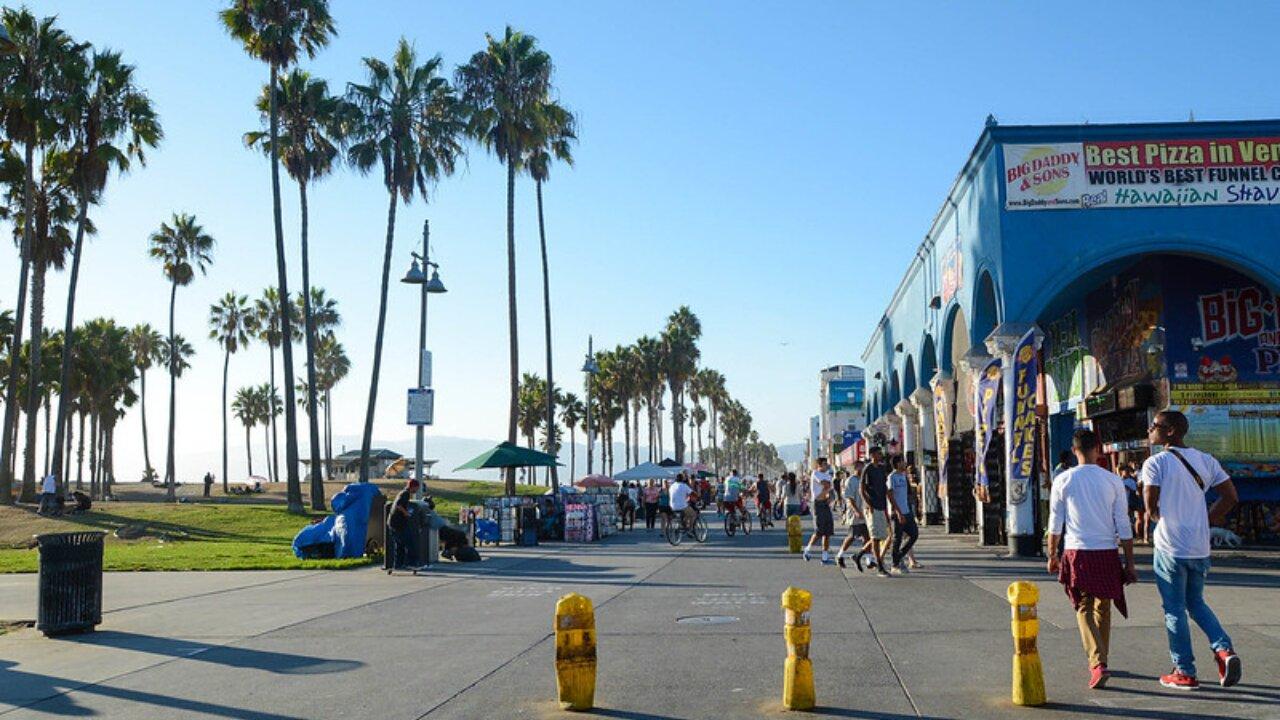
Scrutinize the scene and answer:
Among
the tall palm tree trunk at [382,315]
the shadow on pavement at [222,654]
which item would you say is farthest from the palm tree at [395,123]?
the shadow on pavement at [222,654]

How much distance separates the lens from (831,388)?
78.4 m

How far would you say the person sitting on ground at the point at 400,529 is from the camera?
17938 millimetres

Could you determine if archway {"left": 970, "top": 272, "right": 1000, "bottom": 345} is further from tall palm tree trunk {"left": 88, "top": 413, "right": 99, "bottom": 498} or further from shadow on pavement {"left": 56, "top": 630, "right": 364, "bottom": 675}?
tall palm tree trunk {"left": 88, "top": 413, "right": 99, "bottom": 498}

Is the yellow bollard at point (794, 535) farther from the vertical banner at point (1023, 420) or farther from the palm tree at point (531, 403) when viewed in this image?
the palm tree at point (531, 403)

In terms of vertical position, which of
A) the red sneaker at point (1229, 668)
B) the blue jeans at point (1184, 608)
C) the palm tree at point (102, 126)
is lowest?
the red sneaker at point (1229, 668)

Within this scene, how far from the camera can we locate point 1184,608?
280 inches

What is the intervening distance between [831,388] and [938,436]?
54088mm

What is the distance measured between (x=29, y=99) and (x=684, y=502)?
27.0m

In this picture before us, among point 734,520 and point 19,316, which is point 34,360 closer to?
point 19,316

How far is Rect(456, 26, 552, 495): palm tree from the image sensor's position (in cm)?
3775

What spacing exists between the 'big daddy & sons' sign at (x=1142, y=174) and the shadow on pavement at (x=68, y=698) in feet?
51.5

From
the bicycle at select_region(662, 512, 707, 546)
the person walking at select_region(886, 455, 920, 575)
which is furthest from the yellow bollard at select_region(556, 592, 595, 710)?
the bicycle at select_region(662, 512, 707, 546)

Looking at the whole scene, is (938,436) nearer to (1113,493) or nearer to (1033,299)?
(1033,299)

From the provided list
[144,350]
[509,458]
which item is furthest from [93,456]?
[509,458]
